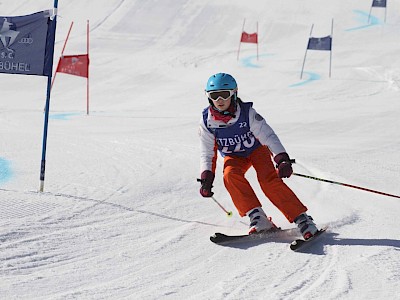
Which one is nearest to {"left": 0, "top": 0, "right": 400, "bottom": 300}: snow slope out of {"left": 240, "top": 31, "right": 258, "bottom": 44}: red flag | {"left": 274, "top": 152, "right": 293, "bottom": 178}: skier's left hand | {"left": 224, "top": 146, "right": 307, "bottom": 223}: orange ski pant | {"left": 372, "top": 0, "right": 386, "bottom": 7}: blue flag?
{"left": 224, "top": 146, "right": 307, "bottom": 223}: orange ski pant

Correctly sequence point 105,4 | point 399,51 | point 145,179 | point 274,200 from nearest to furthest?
point 274,200, point 145,179, point 399,51, point 105,4

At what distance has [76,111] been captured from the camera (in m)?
15.1

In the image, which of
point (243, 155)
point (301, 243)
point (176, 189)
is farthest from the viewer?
point (176, 189)

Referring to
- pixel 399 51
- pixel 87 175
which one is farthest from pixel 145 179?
pixel 399 51

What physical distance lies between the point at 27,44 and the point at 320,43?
41.1ft

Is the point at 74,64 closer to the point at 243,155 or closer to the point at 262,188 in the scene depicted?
the point at 243,155

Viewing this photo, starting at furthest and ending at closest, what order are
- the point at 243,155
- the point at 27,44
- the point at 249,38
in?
the point at 249,38 → the point at 27,44 → the point at 243,155

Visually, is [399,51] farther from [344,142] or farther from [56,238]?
[56,238]

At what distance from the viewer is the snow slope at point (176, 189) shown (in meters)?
3.67

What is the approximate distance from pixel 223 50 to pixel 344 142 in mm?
13558

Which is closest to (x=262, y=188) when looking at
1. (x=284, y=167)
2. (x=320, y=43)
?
(x=284, y=167)

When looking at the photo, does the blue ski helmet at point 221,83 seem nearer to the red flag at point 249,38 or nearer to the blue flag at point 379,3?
the red flag at point 249,38

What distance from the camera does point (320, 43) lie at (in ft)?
55.8

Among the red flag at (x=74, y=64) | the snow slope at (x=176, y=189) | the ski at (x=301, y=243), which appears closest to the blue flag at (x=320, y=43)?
the snow slope at (x=176, y=189)
